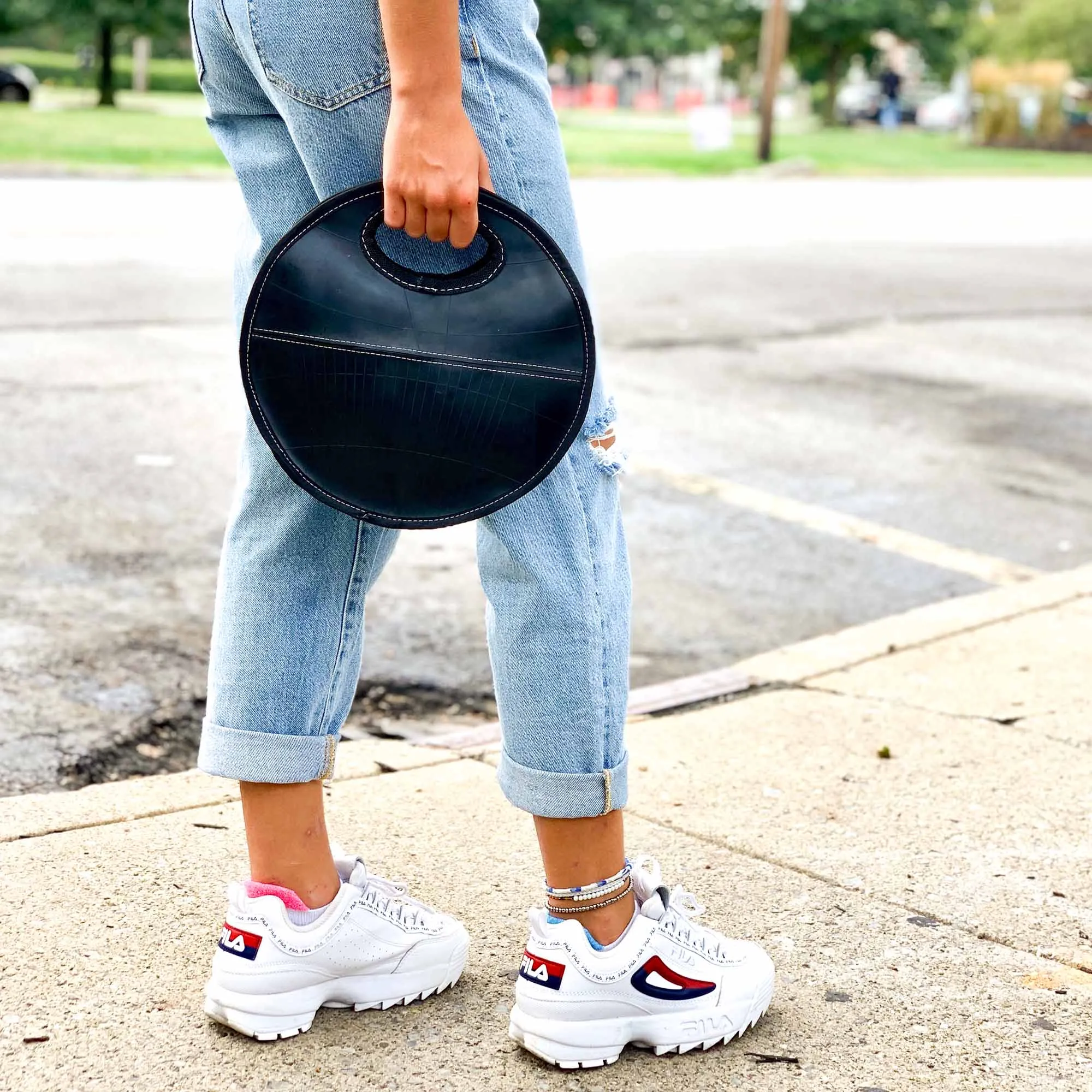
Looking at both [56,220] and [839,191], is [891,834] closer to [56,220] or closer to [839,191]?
[56,220]

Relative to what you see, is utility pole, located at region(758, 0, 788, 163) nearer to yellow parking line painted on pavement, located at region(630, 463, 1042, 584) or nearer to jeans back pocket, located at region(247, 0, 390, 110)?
yellow parking line painted on pavement, located at region(630, 463, 1042, 584)

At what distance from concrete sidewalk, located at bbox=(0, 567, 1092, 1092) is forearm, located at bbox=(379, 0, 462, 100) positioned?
3.73ft

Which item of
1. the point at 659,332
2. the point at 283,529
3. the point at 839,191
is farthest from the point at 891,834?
the point at 839,191

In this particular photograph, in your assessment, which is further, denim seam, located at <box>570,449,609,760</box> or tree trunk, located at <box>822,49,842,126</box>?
tree trunk, located at <box>822,49,842,126</box>

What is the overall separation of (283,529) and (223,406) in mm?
4322

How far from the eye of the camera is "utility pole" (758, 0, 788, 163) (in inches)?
969

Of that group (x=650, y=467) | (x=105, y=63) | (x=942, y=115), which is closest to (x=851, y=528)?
(x=650, y=467)

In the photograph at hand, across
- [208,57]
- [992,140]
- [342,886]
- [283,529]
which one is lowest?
[992,140]

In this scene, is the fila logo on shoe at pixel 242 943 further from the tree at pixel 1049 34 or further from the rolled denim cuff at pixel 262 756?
the tree at pixel 1049 34

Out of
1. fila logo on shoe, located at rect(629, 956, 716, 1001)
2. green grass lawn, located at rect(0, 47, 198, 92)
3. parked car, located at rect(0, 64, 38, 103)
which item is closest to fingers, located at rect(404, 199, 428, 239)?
fila logo on shoe, located at rect(629, 956, 716, 1001)

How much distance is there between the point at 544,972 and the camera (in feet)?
6.18

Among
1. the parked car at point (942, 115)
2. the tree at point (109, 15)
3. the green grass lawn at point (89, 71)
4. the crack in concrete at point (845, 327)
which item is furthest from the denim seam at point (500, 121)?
the parked car at point (942, 115)

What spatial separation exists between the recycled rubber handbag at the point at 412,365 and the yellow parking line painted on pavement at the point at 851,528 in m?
3.12

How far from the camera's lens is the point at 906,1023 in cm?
202
